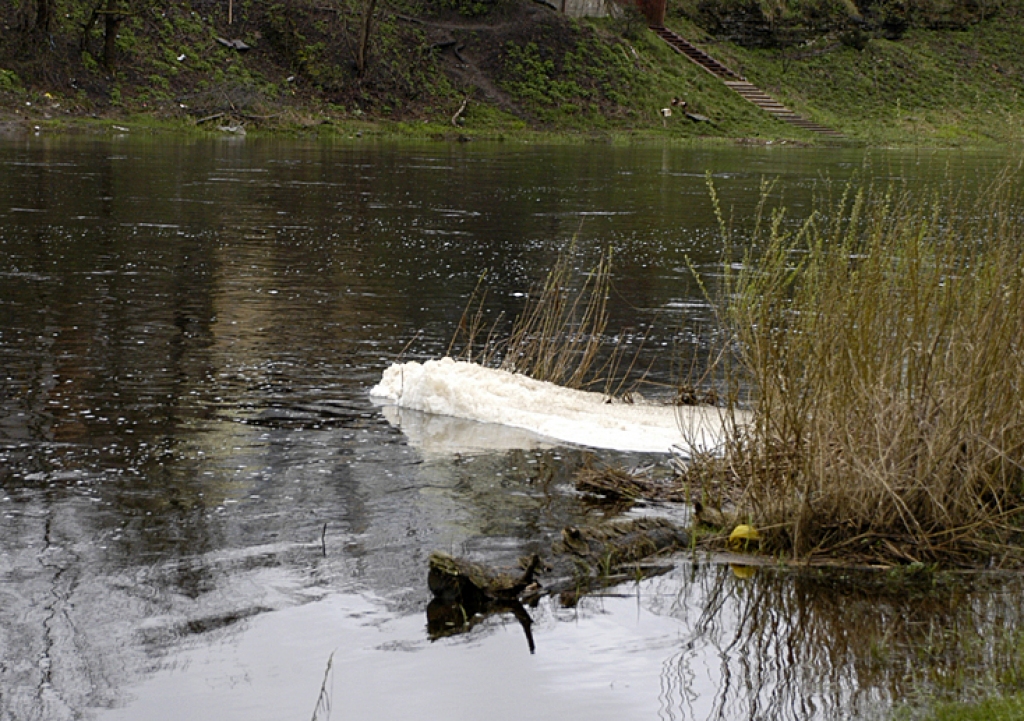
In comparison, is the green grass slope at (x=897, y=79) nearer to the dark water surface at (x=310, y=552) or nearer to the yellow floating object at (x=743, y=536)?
the dark water surface at (x=310, y=552)

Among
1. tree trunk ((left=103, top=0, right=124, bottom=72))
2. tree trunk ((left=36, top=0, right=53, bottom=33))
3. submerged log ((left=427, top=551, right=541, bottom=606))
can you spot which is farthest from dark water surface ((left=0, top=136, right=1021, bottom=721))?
tree trunk ((left=36, top=0, right=53, bottom=33))

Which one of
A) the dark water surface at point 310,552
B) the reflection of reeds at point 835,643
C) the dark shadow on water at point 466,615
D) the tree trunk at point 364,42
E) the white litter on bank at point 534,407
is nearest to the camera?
the reflection of reeds at point 835,643

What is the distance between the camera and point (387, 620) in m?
6.89

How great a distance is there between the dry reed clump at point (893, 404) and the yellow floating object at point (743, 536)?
0.06 m

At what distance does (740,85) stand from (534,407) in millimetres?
52814

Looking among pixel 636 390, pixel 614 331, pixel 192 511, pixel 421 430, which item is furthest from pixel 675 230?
pixel 192 511

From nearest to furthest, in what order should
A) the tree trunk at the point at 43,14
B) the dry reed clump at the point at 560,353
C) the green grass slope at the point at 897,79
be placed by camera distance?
the dry reed clump at the point at 560,353 < the tree trunk at the point at 43,14 < the green grass slope at the point at 897,79

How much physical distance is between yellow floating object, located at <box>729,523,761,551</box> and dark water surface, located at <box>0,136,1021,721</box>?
0.27 meters

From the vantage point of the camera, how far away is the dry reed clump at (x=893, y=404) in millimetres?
7480

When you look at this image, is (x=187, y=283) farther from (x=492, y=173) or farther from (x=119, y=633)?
(x=492, y=173)

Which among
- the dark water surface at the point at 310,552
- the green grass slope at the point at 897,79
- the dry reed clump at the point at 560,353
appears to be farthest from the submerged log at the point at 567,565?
the green grass slope at the point at 897,79

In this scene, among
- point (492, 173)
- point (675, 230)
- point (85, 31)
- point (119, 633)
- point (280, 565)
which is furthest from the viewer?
point (85, 31)

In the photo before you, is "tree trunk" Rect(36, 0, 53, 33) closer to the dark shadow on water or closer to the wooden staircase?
the wooden staircase

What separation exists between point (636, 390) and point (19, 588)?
656 centimetres
